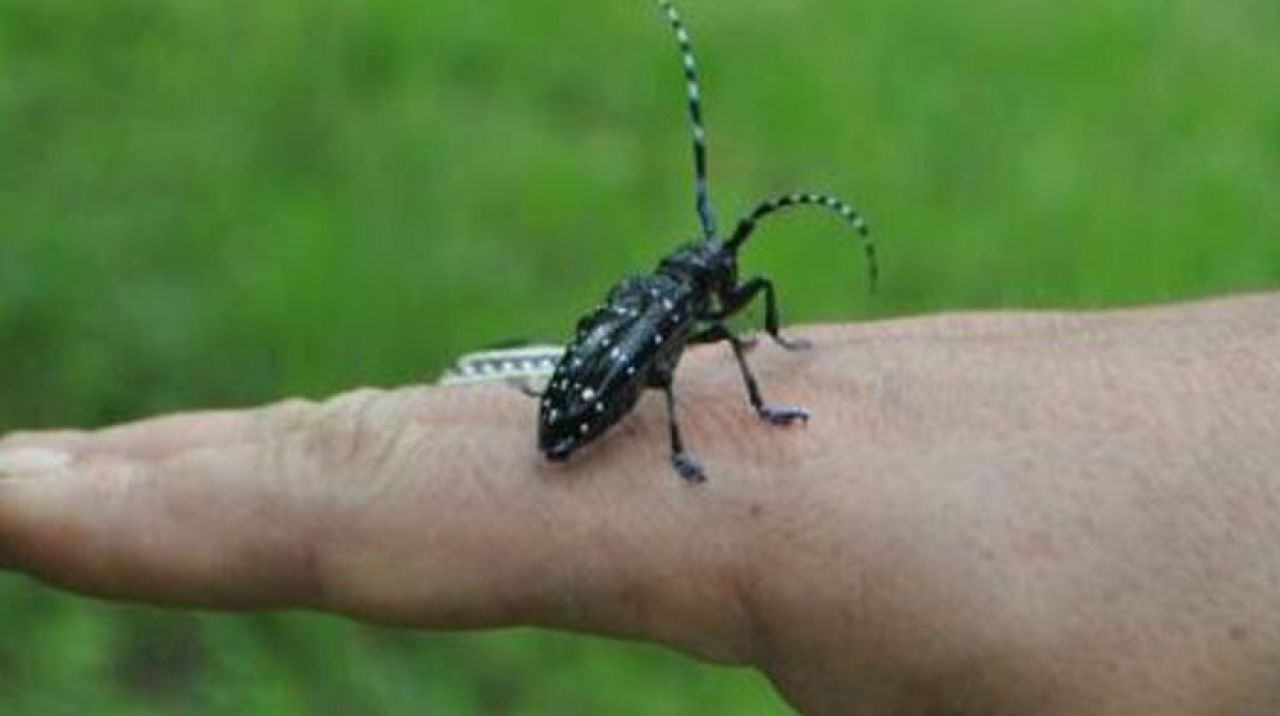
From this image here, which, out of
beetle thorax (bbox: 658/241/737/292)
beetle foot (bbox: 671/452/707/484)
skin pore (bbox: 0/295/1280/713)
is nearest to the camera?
skin pore (bbox: 0/295/1280/713)

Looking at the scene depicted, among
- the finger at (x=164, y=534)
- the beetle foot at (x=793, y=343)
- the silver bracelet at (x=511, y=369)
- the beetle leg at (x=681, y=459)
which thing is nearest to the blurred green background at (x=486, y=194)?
the silver bracelet at (x=511, y=369)

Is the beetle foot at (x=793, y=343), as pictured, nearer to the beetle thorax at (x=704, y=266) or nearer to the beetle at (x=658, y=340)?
the beetle at (x=658, y=340)

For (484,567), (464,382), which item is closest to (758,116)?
(464,382)

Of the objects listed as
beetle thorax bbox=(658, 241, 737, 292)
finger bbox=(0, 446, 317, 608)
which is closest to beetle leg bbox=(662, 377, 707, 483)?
beetle thorax bbox=(658, 241, 737, 292)

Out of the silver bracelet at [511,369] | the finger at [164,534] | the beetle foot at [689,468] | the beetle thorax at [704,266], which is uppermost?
the beetle thorax at [704,266]

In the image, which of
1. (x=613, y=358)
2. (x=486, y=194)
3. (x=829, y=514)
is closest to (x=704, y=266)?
(x=613, y=358)

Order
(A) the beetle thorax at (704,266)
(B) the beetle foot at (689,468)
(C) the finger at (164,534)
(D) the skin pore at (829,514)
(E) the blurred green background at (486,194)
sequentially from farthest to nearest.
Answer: (E) the blurred green background at (486,194) < (A) the beetle thorax at (704,266) < (C) the finger at (164,534) < (B) the beetle foot at (689,468) < (D) the skin pore at (829,514)

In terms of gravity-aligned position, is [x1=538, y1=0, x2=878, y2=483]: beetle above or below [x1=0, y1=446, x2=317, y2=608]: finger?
above

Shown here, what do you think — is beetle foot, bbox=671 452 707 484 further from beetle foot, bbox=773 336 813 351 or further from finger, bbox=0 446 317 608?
finger, bbox=0 446 317 608
